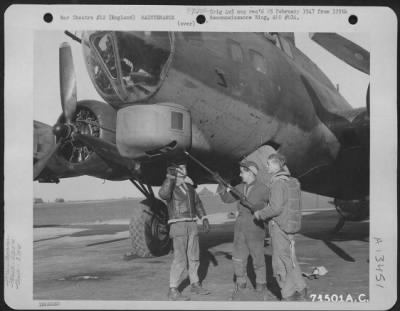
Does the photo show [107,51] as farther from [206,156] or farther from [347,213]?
[347,213]

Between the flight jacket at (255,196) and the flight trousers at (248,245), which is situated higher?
the flight jacket at (255,196)

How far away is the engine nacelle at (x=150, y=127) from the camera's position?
5.93 meters

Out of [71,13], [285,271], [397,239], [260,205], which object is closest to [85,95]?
[71,13]

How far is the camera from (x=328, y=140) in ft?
26.0

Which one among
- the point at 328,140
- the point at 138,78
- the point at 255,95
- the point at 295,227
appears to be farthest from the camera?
the point at 328,140

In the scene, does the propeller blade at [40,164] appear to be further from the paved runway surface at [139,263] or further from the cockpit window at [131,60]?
the cockpit window at [131,60]

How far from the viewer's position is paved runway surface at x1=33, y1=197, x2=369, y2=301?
6.29m

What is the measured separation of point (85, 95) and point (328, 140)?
3.59 meters

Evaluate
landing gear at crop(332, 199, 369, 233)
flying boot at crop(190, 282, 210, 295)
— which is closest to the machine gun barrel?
flying boot at crop(190, 282, 210, 295)

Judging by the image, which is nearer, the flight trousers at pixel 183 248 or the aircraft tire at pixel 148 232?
the flight trousers at pixel 183 248

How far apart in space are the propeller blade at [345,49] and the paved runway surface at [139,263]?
1972 mm

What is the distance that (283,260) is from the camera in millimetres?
5711

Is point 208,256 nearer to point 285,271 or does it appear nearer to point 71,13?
point 285,271

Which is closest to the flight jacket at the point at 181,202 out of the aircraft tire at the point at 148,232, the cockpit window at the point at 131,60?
the cockpit window at the point at 131,60
